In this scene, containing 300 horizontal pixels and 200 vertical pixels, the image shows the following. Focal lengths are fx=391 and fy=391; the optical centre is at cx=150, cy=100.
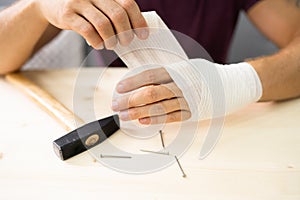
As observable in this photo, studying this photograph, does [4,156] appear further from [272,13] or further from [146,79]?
[272,13]

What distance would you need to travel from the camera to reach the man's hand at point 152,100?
0.69 m

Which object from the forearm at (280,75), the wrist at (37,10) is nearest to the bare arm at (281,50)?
the forearm at (280,75)

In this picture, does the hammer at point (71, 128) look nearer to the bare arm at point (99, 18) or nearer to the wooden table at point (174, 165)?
the wooden table at point (174, 165)

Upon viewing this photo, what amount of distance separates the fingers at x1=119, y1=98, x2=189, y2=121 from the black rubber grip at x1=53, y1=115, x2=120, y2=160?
3cm

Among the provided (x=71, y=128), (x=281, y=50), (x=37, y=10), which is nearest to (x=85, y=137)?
(x=71, y=128)

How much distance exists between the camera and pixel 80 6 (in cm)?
66

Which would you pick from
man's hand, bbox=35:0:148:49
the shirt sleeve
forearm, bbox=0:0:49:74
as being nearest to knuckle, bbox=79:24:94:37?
man's hand, bbox=35:0:148:49

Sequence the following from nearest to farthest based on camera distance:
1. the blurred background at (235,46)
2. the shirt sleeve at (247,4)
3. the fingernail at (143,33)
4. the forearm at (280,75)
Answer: the fingernail at (143,33), the forearm at (280,75), the shirt sleeve at (247,4), the blurred background at (235,46)

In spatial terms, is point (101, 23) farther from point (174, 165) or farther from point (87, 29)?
point (174, 165)

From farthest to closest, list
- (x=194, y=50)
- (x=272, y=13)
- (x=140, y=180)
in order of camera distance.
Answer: (x=272, y=13) → (x=194, y=50) → (x=140, y=180)

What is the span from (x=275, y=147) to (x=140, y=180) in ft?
0.79

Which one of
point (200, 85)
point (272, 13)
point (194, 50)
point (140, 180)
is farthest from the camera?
point (272, 13)

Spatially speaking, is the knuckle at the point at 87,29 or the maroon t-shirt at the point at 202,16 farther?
the maroon t-shirt at the point at 202,16

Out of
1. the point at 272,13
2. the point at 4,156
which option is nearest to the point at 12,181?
the point at 4,156
